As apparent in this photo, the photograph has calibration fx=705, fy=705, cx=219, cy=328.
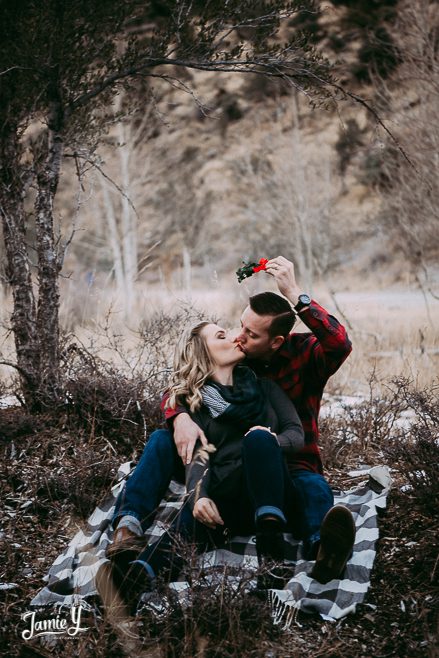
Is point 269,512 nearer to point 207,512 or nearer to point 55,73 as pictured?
point 207,512

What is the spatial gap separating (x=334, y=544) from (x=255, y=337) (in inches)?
38.6

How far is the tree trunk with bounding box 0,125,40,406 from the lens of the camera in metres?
4.66

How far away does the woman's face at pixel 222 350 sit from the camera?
3.25 metres

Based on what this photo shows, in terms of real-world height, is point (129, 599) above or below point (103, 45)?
below

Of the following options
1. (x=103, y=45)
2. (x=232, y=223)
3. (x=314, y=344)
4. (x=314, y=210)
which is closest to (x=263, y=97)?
(x=232, y=223)

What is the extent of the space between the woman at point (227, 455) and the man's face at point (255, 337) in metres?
0.05

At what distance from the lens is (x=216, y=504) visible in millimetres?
3051

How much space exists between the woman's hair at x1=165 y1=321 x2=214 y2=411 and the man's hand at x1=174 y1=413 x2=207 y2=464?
0.10m

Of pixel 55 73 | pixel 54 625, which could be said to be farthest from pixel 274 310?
pixel 55 73

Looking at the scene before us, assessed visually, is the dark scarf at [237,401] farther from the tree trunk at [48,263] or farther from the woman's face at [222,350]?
the tree trunk at [48,263]

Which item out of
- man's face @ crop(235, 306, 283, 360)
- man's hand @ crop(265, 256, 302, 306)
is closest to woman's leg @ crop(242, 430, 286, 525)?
man's face @ crop(235, 306, 283, 360)

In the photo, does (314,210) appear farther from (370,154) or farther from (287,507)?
(287,507)

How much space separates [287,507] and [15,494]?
1.60 meters

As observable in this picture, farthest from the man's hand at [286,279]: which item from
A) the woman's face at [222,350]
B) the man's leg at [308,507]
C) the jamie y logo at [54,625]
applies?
the jamie y logo at [54,625]
